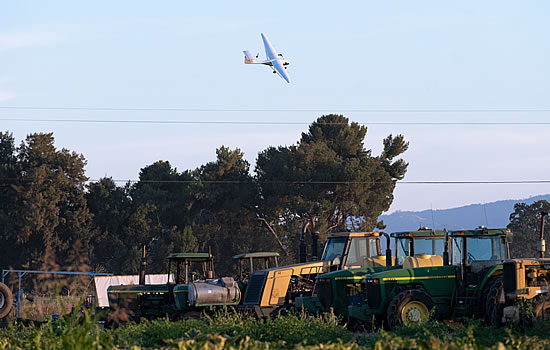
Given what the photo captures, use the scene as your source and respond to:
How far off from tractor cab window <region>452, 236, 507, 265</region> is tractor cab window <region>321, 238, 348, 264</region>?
4.44 meters

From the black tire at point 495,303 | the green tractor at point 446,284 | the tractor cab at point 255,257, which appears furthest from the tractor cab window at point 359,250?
the black tire at point 495,303

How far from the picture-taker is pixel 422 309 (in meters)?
18.0

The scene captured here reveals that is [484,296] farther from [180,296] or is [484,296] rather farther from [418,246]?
[180,296]

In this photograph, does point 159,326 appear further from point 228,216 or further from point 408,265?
point 228,216

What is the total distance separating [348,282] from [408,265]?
1.52 m

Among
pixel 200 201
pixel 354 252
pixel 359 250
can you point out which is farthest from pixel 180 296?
pixel 200 201

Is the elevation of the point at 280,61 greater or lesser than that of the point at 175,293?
greater

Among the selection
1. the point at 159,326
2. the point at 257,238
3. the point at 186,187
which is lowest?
the point at 159,326

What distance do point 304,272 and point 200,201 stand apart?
3215cm

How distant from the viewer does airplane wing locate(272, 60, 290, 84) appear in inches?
1880

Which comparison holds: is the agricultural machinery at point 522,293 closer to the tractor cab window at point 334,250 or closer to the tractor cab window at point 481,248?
Result: the tractor cab window at point 481,248

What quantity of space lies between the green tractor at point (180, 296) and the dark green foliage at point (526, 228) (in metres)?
38.2

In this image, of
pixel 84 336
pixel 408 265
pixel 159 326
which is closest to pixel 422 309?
pixel 408 265

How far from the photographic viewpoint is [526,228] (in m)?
60.5
